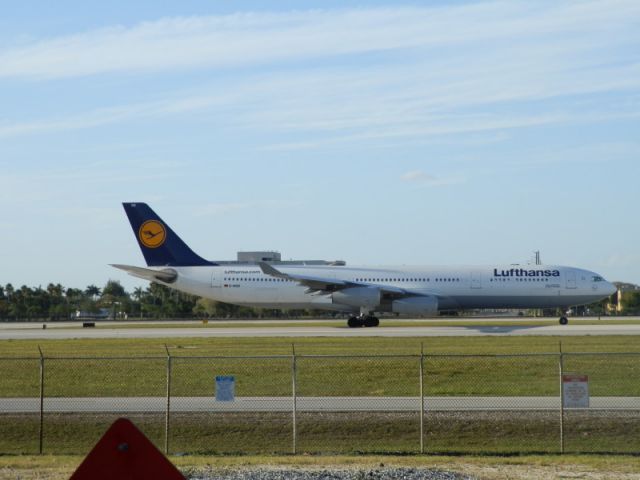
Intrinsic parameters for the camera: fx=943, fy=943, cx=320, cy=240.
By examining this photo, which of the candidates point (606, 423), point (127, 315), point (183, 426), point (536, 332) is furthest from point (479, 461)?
point (127, 315)

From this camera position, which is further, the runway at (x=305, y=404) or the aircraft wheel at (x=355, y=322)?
the aircraft wheel at (x=355, y=322)

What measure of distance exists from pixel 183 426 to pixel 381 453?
14.1ft

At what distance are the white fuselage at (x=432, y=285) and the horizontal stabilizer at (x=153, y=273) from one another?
36 cm

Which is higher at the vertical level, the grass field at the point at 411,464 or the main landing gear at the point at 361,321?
the main landing gear at the point at 361,321

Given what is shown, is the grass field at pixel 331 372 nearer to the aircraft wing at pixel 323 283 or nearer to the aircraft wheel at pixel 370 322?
the aircraft wing at pixel 323 283

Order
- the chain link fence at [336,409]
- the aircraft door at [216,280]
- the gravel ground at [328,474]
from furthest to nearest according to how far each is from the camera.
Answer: the aircraft door at [216,280] → the chain link fence at [336,409] → the gravel ground at [328,474]

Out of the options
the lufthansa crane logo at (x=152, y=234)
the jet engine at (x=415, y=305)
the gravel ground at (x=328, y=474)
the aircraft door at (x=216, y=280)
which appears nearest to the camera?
the gravel ground at (x=328, y=474)

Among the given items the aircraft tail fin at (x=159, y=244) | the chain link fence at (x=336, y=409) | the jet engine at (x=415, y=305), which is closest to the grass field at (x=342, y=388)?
the chain link fence at (x=336, y=409)

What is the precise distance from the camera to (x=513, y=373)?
25250mm

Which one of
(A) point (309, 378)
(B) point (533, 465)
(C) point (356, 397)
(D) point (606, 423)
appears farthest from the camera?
(A) point (309, 378)

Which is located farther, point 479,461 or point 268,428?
point 268,428

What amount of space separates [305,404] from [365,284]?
3508cm

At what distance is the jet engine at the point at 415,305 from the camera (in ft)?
175

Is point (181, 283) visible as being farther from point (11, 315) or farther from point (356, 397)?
point (11, 315)
